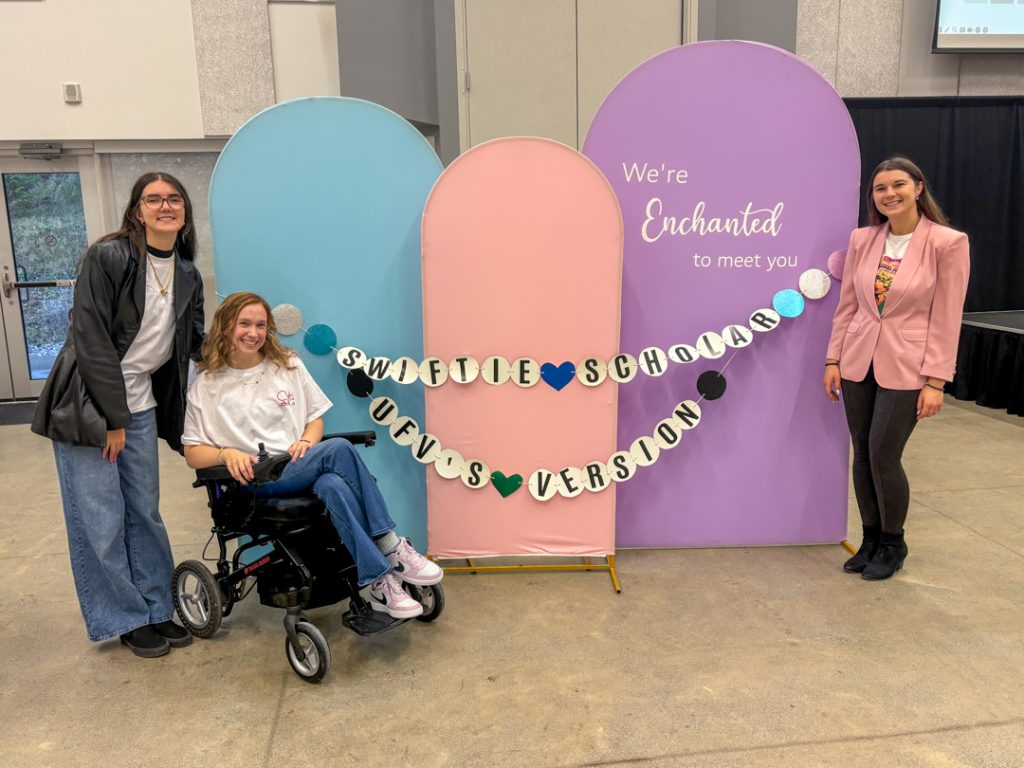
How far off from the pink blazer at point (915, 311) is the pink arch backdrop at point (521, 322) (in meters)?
0.89

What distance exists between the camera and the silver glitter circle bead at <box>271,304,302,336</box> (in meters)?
2.82

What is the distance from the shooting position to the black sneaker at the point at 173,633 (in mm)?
2518

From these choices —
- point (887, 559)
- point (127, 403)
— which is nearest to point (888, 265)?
point (887, 559)

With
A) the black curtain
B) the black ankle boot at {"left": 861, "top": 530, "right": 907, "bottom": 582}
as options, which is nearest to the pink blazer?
the black ankle boot at {"left": 861, "top": 530, "right": 907, "bottom": 582}

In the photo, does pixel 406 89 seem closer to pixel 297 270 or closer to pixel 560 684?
pixel 297 270

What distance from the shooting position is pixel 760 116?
112 inches

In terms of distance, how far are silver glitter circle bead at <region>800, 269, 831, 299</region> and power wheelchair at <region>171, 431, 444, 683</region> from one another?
1913mm

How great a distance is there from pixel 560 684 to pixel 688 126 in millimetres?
2000

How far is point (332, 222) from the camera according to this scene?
284 centimetres

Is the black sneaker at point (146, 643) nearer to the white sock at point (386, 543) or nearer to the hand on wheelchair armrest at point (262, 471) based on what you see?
the hand on wheelchair armrest at point (262, 471)

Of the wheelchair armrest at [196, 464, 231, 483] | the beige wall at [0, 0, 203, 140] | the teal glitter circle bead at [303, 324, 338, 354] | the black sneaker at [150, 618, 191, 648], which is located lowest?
the black sneaker at [150, 618, 191, 648]

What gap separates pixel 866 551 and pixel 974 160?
204 inches

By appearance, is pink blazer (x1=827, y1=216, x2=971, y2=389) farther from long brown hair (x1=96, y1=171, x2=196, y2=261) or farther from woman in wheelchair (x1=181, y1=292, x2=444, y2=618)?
long brown hair (x1=96, y1=171, x2=196, y2=261)

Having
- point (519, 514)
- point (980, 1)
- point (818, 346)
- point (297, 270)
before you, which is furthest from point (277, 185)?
point (980, 1)
